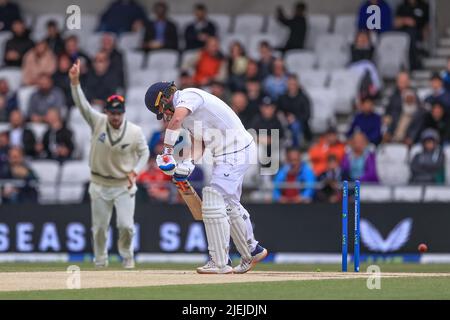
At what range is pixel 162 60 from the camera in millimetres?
28641

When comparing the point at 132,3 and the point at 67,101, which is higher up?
the point at 132,3

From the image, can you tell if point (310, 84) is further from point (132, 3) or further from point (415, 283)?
point (415, 283)

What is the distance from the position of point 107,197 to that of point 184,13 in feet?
39.5

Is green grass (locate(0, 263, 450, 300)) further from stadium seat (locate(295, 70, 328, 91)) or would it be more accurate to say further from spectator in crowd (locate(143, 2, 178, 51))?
spectator in crowd (locate(143, 2, 178, 51))

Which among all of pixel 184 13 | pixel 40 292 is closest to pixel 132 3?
pixel 184 13

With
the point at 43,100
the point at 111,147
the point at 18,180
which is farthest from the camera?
the point at 43,100

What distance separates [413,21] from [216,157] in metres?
12.7

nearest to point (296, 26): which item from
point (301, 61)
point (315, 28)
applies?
point (315, 28)

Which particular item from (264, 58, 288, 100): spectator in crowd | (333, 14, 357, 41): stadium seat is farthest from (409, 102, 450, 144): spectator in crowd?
(333, 14, 357, 41): stadium seat

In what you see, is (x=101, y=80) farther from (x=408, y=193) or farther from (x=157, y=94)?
(x=157, y=94)

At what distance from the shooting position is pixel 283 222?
2350 centimetres

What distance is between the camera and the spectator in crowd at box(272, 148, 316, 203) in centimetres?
2369

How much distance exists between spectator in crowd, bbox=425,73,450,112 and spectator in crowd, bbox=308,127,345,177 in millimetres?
1711

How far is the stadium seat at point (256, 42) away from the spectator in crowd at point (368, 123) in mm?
3787
